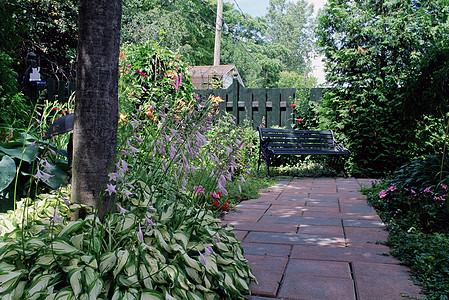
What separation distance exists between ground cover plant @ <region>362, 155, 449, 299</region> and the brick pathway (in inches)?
3.2

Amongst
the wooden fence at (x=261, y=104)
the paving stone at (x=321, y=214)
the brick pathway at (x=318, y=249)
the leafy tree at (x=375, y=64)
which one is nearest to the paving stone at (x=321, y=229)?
the brick pathway at (x=318, y=249)

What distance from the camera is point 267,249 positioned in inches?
99.6

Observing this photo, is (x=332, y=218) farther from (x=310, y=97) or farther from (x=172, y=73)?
(x=310, y=97)

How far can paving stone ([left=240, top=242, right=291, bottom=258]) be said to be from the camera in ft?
7.99

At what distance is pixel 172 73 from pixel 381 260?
3.76 m

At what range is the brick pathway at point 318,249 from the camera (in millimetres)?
1837

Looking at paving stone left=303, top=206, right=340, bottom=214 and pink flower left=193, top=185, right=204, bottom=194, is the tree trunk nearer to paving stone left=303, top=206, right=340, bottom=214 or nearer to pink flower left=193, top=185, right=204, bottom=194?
pink flower left=193, top=185, right=204, bottom=194

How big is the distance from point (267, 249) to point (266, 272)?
455 millimetres

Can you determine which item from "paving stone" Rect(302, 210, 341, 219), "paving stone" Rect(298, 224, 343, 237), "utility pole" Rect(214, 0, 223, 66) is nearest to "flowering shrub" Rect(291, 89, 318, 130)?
"paving stone" Rect(302, 210, 341, 219)

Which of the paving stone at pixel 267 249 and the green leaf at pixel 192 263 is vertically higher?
the green leaf at pixel 192 263

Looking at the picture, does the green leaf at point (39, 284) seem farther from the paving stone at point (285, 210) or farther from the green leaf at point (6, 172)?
the paving stone at point (285, 210)

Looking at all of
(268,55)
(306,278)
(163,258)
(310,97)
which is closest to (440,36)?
(310,97)

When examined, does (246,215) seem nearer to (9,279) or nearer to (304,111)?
(9,279)

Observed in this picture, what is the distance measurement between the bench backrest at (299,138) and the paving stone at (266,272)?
4760mm
